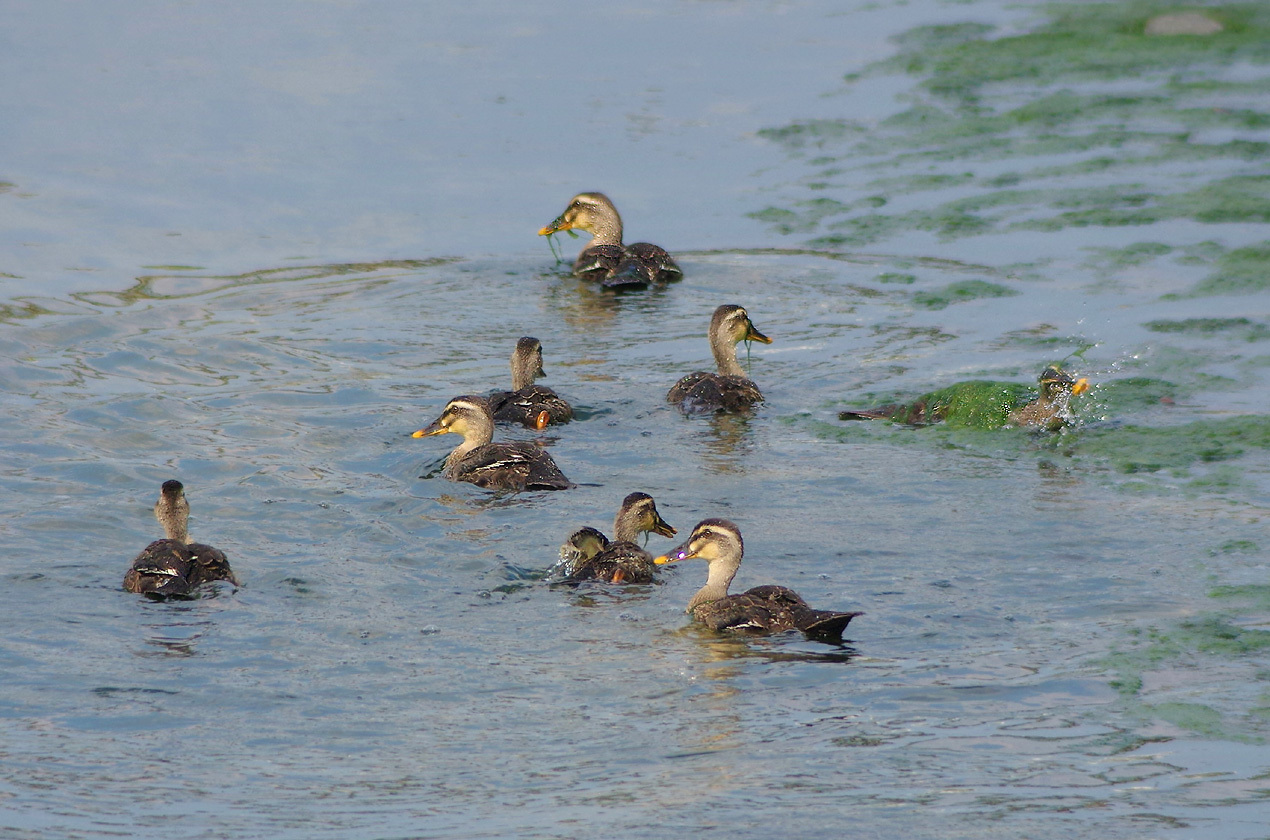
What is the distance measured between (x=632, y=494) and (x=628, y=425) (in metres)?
2.19

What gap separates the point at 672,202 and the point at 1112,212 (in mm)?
4288

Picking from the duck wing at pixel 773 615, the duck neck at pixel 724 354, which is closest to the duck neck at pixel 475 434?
the duck neck at pixel 724 354

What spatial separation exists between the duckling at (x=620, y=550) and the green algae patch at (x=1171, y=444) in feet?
9.59

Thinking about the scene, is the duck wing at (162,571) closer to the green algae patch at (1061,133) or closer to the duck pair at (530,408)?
the duck pair at (530,408)

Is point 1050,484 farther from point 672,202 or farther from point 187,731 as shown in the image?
point 672,202

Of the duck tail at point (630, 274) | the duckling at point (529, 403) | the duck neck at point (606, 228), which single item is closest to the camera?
the duckling at point (529, 403)

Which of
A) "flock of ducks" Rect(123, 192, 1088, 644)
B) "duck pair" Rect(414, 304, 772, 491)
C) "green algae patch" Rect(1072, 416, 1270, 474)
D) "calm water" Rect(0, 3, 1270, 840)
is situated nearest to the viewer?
"calm water" Rect(0, 3, 1270, 840)

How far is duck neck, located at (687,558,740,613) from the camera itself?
841cm

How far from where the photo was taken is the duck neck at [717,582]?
841 cm

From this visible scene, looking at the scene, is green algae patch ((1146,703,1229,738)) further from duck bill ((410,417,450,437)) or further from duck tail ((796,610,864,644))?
duck bill ((410,417,450,437))

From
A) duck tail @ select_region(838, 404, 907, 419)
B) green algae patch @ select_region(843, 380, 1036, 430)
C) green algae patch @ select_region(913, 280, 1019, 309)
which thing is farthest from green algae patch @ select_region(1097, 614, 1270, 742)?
green algae patch @ select_region(913, 280, 1019, 309)

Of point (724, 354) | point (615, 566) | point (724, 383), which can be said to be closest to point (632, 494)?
point (615, 566)

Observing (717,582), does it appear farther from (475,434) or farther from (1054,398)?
(1054,398)

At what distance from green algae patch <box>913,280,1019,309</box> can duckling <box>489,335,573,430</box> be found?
355cm
